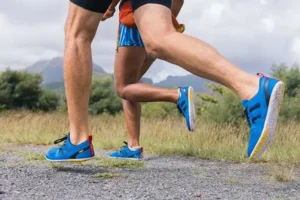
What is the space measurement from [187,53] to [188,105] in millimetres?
735

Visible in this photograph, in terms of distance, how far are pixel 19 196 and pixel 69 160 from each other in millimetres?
570

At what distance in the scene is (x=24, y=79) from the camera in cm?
2303

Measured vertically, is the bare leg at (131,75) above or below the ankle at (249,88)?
above

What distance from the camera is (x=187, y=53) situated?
2035 mm

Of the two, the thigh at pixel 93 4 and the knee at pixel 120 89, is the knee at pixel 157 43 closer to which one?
the thigh at pixel 93 4

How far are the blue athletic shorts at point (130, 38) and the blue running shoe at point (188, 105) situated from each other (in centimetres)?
44

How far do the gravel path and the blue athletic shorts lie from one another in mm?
730

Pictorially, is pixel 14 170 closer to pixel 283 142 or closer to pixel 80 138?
pixel 80 138

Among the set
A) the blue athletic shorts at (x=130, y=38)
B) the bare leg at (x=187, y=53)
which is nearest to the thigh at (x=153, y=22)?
the bare leg at (x=187, y=53)

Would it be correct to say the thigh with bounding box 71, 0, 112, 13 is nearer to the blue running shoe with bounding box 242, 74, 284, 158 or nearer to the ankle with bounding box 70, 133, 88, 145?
the ankle with bounding box 70, 133, 88, 145

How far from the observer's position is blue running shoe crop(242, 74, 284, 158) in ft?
6.23

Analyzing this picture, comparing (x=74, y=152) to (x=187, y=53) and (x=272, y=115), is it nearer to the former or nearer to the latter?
(x=187, y=53)

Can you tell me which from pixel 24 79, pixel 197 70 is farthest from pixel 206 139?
pixel 24 79

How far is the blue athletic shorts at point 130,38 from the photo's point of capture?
3.12m
